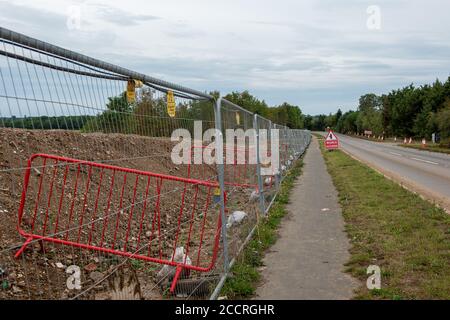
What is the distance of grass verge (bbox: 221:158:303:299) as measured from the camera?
5277 mm

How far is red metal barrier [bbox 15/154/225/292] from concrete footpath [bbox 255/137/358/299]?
32.4 inches

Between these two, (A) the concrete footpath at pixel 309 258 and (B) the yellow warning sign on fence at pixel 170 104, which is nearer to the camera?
(B) the yellow warning sign on fence at pixel 170 104

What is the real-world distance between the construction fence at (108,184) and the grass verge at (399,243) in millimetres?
1675

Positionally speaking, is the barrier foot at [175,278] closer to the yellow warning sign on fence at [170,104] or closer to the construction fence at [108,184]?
the construction fence at [108,184]

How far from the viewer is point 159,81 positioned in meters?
4.59

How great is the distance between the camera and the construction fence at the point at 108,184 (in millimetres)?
3309

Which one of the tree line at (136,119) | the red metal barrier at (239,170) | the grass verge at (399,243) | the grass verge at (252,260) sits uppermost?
the tree line at (136,119)

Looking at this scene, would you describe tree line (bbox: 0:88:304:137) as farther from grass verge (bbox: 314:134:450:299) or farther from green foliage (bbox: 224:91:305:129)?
green foliage (bbox: 224:91:305:129)

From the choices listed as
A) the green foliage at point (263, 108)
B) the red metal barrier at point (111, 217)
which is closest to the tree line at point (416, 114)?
the green foliage at point (263, 108)

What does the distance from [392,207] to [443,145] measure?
111 ft

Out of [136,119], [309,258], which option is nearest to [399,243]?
[309,258]

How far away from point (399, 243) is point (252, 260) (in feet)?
6.97
